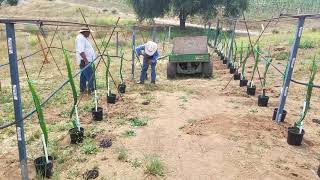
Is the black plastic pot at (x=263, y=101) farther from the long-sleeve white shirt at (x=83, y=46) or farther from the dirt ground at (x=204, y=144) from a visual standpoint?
the long-sleeve white shirt at (x=83, y=46)

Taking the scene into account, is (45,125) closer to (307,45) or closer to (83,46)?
(83,46)

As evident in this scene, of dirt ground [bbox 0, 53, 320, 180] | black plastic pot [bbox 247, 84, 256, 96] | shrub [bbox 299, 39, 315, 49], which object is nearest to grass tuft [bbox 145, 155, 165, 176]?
dirt ground [bbox 0, 53, 320, 180]

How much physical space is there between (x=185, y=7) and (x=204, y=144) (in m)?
23.0

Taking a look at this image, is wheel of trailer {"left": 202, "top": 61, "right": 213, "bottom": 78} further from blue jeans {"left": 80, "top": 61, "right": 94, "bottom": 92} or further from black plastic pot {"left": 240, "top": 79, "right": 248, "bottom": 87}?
blue jeans {"left": 80, "top": 61, "right": 94, "bottom": 92}

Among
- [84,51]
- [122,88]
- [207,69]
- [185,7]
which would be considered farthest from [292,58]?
[185,7]

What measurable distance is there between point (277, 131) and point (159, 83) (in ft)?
15.0

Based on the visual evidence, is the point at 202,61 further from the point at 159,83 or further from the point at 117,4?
the point at 117,4

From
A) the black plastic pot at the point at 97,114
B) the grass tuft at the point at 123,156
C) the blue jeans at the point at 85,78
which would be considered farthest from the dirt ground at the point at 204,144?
the blue jeans at the point at 85,78

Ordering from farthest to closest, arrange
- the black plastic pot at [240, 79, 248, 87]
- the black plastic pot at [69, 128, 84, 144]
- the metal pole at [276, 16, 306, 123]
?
the black plastic pot at [240, 79, 248, 87] < the metal pole at [276, 16, 306, 123] < the black plastic pot at [69, 128, 84, 144]

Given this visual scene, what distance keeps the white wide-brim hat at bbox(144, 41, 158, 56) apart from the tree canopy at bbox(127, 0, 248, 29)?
61.0 feet

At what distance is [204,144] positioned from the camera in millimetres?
5320

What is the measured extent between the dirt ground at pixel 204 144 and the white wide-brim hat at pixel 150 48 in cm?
177

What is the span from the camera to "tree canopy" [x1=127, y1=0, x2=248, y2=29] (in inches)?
1097

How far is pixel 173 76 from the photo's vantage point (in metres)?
10.8
